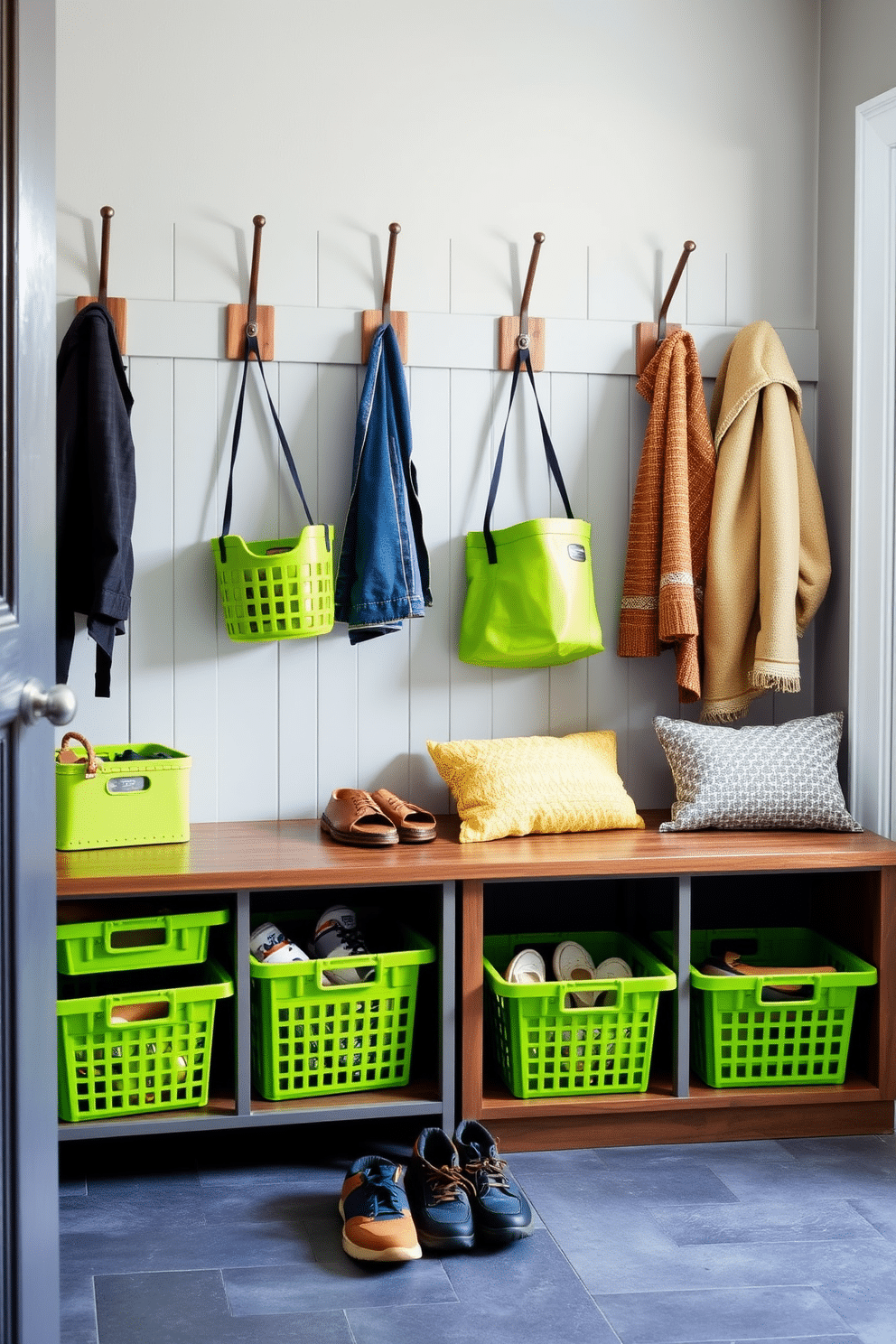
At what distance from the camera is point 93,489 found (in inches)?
102

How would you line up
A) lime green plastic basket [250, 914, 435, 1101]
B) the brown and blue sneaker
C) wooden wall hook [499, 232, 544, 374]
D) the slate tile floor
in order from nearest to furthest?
the slate tile floor → the brown and blue sneaker → lime green plastic basket [250, 914, 435, 1101] → wooden wall hook [499, 232, 544, 374]

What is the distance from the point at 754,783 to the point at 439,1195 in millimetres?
1085

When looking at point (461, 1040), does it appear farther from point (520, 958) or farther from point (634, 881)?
point (634, 881)

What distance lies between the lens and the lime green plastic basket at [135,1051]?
237 centimetres

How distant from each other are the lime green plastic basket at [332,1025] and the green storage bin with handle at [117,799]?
0.35 metres

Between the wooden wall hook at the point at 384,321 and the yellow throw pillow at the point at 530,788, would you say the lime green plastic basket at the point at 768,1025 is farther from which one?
the wooden wall hook at the point at 384,321

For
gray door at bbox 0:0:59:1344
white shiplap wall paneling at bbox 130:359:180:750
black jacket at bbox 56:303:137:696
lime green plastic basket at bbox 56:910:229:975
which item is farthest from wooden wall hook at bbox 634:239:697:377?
gray door at bbox 0:0:59:1344

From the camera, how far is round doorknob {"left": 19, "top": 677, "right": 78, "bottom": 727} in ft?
4.82

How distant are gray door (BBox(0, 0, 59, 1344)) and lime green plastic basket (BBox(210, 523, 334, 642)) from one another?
3.55 feet

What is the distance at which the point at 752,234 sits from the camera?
308cm

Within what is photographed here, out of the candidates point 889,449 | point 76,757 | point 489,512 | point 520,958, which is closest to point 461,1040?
point 520,958

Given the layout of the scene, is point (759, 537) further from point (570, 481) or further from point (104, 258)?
point (104, 258)

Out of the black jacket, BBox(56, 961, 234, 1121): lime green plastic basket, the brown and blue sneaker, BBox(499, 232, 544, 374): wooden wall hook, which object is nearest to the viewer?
the brown and blue sneaker

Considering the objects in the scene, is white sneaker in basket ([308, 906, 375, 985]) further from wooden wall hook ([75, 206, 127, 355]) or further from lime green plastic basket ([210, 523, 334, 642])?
wooden wall hook ([75, 206, 127, 355])
